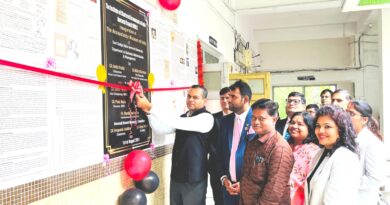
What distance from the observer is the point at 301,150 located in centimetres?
232

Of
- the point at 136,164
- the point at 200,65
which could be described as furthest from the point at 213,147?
the point at 200,65

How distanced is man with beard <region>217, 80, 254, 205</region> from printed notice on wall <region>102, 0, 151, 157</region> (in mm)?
633

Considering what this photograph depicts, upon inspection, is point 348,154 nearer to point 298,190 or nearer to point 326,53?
point 298,190

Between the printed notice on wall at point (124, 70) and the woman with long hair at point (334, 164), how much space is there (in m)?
1.22

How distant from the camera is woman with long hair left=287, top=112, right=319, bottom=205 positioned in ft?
6.66

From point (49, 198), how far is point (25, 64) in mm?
653

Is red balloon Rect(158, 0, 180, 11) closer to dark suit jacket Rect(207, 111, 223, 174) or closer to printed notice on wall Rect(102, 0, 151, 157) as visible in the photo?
printed notice on wall Rect(102, 0, 151, 157)

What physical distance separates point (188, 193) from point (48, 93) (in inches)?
55.0

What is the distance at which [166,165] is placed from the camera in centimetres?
302

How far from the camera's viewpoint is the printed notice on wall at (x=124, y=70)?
6.86ft

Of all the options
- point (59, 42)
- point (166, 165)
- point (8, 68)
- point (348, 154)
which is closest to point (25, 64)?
point (8, 68)

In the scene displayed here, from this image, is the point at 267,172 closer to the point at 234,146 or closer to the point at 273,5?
the point at 234,146

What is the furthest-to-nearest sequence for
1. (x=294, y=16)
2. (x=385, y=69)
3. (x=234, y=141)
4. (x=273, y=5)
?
(x=294, y=16) → (x=273, y=5) → (x=385, y=69) → (x=234, y=141)

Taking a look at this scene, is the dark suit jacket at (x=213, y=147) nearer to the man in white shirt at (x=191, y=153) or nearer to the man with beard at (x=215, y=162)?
the man with beard at (x=215, y=162)
